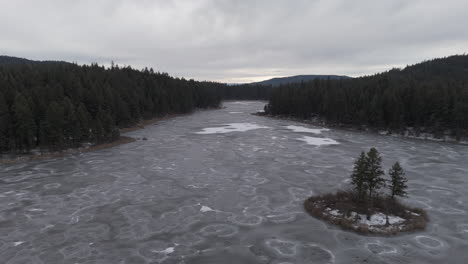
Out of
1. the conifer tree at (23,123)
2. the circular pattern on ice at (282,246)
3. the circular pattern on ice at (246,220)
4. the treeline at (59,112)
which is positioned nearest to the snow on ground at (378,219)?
the circular pattern on ice at (282,246)

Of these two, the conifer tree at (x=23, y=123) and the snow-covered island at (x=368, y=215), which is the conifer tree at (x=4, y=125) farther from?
the snow-covered island at (x=368, y=215)

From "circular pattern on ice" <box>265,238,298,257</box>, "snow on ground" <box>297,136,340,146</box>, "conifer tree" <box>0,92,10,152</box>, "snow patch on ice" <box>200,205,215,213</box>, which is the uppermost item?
"conifer tree" <box>0,92,10,152</box>

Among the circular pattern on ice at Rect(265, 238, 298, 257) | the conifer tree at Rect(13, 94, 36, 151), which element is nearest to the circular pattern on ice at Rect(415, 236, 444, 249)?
the circular pattern on ice at Rect(265, 238, 298, 257)

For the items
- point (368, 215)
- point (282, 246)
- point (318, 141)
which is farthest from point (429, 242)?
point (318, 141)

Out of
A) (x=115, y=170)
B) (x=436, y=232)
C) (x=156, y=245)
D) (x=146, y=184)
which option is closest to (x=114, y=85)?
(x=115, y=170)

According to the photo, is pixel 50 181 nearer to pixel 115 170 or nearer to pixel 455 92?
pixel 115 170

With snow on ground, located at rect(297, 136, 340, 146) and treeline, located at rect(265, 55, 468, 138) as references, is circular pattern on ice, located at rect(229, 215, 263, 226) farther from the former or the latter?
treeline, located at rect(265, 55, 468, 138)

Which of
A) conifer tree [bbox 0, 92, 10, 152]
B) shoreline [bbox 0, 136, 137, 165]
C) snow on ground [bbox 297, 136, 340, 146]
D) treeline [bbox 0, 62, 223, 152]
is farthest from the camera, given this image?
snow on ground [bbox 297, 136, 340, 146]
